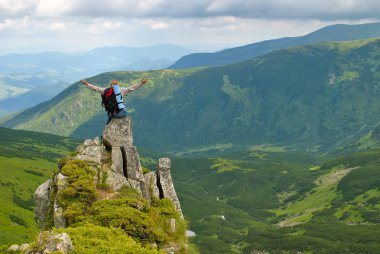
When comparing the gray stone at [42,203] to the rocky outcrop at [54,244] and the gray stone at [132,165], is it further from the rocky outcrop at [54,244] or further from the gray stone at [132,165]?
the rocky outcrop at [54,244]

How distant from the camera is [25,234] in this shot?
149 meters

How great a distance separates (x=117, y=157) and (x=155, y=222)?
1131cm

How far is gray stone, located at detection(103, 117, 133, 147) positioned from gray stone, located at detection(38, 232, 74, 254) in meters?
20.3

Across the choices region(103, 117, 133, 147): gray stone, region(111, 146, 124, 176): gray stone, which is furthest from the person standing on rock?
region(111, 146, 124, 176): gray stone

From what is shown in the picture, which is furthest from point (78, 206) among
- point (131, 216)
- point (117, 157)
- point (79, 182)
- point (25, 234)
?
point (25, 234)

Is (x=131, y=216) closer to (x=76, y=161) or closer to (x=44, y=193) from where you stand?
(x=76, y=161)

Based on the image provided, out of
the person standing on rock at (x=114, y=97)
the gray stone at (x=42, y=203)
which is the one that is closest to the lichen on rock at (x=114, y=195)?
the gray stone at (x=42, y=203)

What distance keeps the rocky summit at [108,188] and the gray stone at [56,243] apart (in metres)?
6.00

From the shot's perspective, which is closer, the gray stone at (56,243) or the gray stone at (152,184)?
the gray stone at (56,243)

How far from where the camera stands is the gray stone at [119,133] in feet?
167

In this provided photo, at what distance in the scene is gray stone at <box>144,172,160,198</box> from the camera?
49919mm

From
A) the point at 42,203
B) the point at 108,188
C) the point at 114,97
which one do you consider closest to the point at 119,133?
the point at 114,97

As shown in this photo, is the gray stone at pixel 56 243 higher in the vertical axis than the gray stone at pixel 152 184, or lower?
higher

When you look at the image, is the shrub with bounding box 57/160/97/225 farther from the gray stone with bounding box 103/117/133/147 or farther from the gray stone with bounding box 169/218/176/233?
the gray stone with bounding box 169/218/176/233
